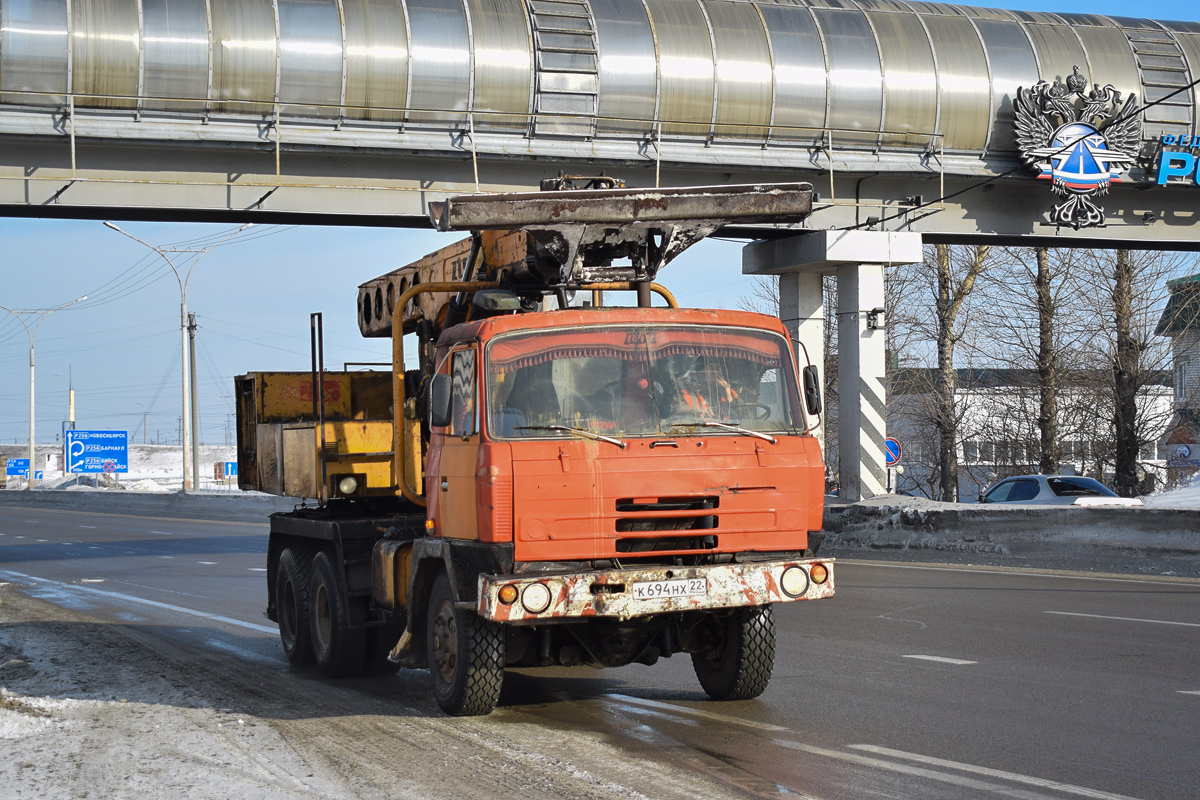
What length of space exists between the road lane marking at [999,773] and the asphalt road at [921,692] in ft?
0.06

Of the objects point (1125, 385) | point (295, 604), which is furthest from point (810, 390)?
point (1125, 385)

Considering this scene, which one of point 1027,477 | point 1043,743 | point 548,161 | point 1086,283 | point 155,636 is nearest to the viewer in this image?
point 1043,743

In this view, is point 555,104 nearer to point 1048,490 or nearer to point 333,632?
point 1048,490

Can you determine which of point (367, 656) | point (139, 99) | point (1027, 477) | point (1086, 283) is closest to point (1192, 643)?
point (367, 656)

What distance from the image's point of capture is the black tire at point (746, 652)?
27.1ft

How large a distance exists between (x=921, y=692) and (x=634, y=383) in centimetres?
300

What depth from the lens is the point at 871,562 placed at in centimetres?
2044

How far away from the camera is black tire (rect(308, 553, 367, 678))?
32.6 ft

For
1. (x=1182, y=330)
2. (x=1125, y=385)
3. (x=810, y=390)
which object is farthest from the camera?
(x=1182, y=330)

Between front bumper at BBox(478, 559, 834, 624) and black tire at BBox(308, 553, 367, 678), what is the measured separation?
3.07m

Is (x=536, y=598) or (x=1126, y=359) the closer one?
(x=536, y=598)

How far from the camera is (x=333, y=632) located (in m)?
9.97

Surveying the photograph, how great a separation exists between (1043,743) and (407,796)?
3.41 m

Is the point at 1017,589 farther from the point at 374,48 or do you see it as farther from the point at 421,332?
the point at 374,48
